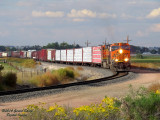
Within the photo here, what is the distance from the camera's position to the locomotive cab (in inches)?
1052

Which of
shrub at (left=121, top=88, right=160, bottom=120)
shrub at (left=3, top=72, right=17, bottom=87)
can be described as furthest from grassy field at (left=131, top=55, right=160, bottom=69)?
shrub at (left=121, top=88, right=160, bottom=120)

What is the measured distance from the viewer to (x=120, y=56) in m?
26.7

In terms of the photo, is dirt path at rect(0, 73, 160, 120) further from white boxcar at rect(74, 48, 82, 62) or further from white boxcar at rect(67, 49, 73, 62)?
white boxcar at rect(67, 49, 73, 62)

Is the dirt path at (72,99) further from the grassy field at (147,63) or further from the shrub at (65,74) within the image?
the grassy field at (147,63)

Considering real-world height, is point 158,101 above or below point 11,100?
above

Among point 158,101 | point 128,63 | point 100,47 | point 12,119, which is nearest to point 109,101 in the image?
point 158,101

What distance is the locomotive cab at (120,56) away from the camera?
1052 inches

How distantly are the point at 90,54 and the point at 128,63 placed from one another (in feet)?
34.2

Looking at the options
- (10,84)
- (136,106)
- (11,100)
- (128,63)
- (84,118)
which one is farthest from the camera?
(128,63)

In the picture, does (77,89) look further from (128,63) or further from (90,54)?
(90,54)

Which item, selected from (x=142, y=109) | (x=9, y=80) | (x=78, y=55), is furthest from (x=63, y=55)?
(x=142, y=109)

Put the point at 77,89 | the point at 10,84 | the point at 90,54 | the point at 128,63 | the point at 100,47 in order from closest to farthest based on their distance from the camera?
the point at 77,89, the point at 10,84, the point at 128,63, the point at 100,47, the point at 90,54

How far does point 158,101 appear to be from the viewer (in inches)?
273

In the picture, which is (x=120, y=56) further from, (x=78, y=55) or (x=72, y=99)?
(x=78, y=55)
